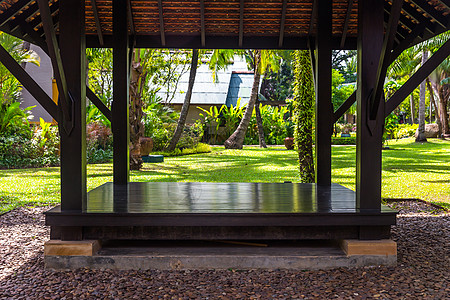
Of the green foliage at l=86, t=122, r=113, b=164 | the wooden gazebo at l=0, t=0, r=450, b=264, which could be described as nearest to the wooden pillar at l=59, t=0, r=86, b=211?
the wooden gazebo at l=0, t=0, r=450, b=264

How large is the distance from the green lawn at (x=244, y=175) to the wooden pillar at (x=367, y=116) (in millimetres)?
4878

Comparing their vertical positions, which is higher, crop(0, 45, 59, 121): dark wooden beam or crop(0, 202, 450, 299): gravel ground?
crop(0, 45, 59, 121): dark wooden beam

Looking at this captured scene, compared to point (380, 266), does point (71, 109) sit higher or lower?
higher

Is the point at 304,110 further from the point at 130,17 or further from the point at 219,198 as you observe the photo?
the point at 219,198

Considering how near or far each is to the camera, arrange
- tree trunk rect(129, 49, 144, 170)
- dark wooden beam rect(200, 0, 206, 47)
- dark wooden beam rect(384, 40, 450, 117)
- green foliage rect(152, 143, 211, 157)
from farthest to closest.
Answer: green foliage rect(152, 143, 211, 157) → tree trunk rect(129, 49, 144, 170) → dark wooden beam rect(200, 0, 206, 47) → dark wooden beam rect(384, 40, 450, 117)

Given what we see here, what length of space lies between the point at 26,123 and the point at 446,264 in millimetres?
15101

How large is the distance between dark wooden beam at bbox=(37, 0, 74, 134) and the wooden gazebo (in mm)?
10

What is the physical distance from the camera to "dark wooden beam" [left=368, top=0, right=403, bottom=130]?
420cm

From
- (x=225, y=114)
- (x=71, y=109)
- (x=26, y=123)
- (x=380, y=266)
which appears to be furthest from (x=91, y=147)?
(x=380, y=266)

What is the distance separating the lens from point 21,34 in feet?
21.3

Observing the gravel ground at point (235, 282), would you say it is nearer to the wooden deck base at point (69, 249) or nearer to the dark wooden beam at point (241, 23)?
the wooden deck base at point (69, 249)

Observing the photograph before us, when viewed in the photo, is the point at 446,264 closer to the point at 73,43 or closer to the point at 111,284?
the point at 111,284

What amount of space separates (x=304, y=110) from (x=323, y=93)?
117 inches

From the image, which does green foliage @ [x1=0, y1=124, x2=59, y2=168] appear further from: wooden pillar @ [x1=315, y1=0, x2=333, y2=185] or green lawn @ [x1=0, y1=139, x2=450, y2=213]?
wooden pillar @ [x1=315, y1=0, x2=333, y2=185]
